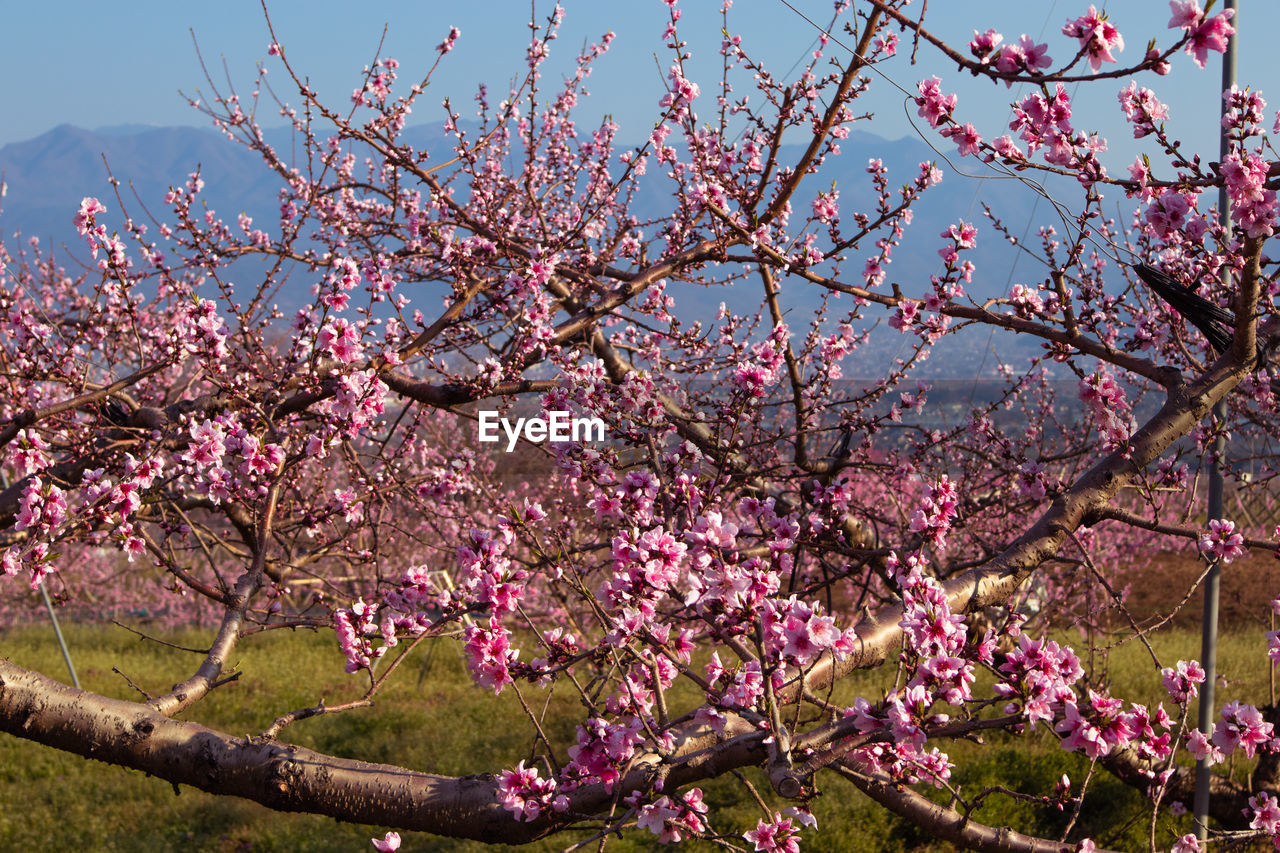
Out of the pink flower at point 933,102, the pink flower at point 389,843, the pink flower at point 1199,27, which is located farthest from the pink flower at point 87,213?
the pink flower at point 1199,27

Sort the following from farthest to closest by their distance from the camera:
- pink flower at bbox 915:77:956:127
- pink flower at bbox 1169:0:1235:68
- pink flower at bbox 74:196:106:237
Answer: pink flower at bbox 74:196:106:237 < pink flower at bbox 915:77:956:127 < pink flower at bbox 1169:0:1235:68

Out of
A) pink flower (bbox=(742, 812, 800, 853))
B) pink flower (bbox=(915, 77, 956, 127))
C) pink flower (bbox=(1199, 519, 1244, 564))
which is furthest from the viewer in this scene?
pink flower (bbox=(1199, 519, 1244, 564))

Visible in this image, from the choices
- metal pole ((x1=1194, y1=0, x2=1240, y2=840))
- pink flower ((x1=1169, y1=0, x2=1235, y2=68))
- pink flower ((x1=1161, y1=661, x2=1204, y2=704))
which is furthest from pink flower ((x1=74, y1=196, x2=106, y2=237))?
metal pole ((x1=1194, y1=0, x2=1240, y2=840))

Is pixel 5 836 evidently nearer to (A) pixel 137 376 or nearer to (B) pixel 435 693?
(B) pixel 435 693

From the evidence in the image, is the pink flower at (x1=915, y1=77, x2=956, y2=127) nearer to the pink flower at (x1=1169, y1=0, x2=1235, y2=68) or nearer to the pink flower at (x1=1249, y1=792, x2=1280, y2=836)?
the pink flower at (x1=1169, y1=0, x2=1235, y2=68)

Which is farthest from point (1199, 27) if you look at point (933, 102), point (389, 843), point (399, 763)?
point (399, 763)

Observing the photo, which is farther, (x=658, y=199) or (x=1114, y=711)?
(x=658, y=199)

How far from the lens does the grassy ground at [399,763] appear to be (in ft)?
19.2

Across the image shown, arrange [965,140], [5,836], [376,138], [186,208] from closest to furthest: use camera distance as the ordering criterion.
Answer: [965,140]
[376,138]
[186,208]
[5,836]

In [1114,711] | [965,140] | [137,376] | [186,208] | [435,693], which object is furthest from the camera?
[435,693]

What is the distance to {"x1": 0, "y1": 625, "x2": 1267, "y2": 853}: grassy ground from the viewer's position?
231 inches

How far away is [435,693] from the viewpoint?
9.66 meters

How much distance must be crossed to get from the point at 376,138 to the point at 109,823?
5.63 metres

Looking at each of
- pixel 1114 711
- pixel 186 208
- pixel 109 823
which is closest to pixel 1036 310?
pixel 1114 711
